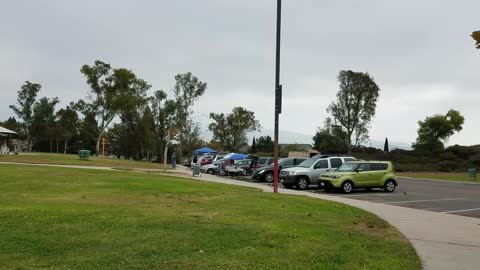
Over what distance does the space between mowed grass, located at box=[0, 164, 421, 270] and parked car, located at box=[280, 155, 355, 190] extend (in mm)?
13912

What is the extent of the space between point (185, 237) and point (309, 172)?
2010cm

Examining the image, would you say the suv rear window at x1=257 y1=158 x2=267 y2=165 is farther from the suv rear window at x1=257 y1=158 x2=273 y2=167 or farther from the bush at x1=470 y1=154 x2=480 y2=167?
the bush at x1=470 y1=154 x2=480 y2=167

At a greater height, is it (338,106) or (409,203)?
(338,106)

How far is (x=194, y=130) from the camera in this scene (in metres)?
88.8

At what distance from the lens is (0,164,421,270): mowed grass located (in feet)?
22.3

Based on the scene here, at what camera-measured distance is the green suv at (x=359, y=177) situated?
979 inches

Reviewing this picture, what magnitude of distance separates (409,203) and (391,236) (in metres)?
9.95

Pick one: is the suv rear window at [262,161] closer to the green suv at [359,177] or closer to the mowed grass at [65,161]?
the mowed grass at [65,161]

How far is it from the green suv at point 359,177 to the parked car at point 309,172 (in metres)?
1.71

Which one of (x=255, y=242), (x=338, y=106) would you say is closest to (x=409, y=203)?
(x=255, y=242)

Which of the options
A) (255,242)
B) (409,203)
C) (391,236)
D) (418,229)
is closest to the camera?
(255,242)

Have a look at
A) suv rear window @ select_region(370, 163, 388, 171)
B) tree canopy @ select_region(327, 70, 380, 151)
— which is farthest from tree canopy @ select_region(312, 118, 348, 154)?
suv rear window @ select_region(370, 163, 388, 171)

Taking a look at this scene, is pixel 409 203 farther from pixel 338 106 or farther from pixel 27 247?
pixel 338 106

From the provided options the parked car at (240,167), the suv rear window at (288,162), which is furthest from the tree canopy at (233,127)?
the suv rear window at (288,162)
